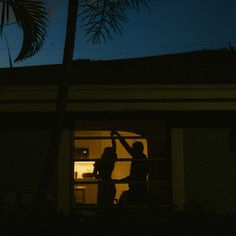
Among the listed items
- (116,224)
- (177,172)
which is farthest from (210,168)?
(116,224)

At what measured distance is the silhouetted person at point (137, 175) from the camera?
29.8ft

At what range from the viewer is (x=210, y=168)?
28.5 feet

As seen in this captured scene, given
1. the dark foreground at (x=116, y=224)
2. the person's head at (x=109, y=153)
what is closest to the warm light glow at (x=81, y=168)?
the person's head at (x=109, y=153)

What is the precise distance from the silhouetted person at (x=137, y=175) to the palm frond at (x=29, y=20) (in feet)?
9.17

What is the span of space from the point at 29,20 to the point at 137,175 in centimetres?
348

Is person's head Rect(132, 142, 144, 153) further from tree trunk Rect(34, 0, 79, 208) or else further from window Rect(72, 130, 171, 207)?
tree trunk Rect(34, 0, 79, 208)

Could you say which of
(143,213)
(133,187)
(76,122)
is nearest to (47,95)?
(76,122)

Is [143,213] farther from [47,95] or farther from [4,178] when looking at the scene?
[4,178]

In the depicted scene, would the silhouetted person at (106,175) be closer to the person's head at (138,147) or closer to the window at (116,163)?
the window at (116,163)

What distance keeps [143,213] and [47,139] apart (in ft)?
11.8

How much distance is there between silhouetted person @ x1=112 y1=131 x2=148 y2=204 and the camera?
9070mm

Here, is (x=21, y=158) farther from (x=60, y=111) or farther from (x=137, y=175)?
(x=60, y=111)

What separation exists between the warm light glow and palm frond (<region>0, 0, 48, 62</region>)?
2834 mm

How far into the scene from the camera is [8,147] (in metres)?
8.88
